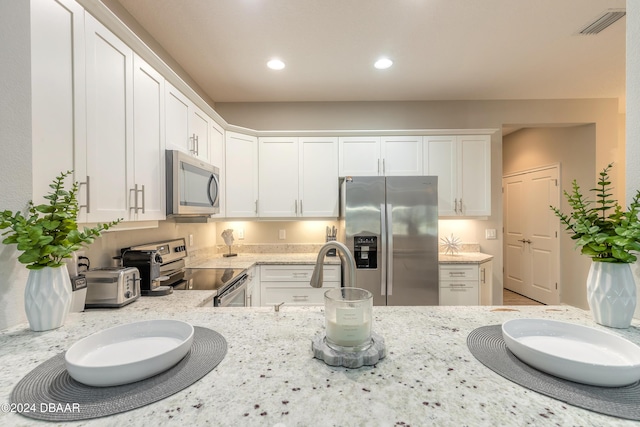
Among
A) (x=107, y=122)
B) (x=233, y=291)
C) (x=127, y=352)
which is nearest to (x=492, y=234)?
(x=233, y=291)

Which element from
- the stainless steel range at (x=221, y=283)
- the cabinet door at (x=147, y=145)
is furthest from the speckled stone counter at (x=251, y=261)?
the cabinet door at (x=147, y=145)

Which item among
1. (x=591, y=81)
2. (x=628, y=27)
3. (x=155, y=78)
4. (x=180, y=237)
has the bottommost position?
(x=180, y=237)

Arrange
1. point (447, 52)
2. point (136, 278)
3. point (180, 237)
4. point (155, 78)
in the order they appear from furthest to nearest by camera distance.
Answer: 1. point (180, 237)
2. point (447, 52)
3. point (155, 78)
4. point (136, 278)

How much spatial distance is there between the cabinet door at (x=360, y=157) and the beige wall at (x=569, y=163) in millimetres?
2819

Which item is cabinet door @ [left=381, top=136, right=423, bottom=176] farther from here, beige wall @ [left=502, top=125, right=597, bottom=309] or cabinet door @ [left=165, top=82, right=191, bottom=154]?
beige wall @ [left=502, top=125, right=597, bottom=309]

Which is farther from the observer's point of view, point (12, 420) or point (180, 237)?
point (180, 237)

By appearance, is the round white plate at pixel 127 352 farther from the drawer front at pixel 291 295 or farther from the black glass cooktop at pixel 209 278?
the drawer front at pixel 291 295

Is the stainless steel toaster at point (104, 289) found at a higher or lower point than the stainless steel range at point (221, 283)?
higher

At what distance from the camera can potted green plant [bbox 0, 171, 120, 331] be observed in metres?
0.94

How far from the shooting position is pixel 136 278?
4.94 ft

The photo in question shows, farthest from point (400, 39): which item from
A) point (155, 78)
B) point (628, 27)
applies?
point (155, 78)

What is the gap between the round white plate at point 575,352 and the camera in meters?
0.60

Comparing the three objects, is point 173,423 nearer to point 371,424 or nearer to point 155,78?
point 371,424

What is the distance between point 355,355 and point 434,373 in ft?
0.67
